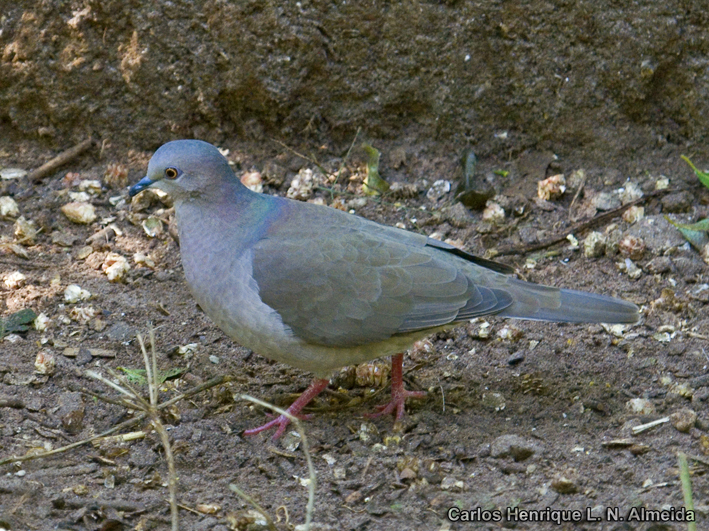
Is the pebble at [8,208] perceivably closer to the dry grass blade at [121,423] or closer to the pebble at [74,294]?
the pebble at [74,294]

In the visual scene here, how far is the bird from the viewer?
12.1 feet

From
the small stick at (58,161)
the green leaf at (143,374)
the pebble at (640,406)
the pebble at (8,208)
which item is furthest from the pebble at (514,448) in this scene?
the small stick at (58,161)

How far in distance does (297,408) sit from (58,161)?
2578mm

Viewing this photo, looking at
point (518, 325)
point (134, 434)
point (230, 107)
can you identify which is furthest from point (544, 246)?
point (134, 434)

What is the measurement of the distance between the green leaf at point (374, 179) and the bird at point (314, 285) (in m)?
1.37

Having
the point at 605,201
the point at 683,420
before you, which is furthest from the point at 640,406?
the point at 605,201

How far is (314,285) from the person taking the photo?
371 cm

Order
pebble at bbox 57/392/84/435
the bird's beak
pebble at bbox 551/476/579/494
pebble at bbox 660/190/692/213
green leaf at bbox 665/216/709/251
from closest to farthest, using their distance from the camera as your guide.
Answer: pebble at bbox 551/476/579/494 → pebble at bbox 57/392/84/435 → the bird's beak → green leaf at bbox 665/216/709/251 → pebble at bbox 660/190/692/213

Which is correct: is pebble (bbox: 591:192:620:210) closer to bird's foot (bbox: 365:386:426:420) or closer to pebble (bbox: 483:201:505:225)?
pebble (bbox: 483:201:505:225)

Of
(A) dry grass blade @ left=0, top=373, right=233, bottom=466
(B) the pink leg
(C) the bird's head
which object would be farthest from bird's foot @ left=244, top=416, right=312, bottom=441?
(C) the bird's head

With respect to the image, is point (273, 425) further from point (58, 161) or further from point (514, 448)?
point (58, 161)

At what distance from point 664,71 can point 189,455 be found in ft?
11.6

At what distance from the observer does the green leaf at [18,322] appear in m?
4.26

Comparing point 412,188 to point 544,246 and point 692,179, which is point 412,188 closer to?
point 544,246
